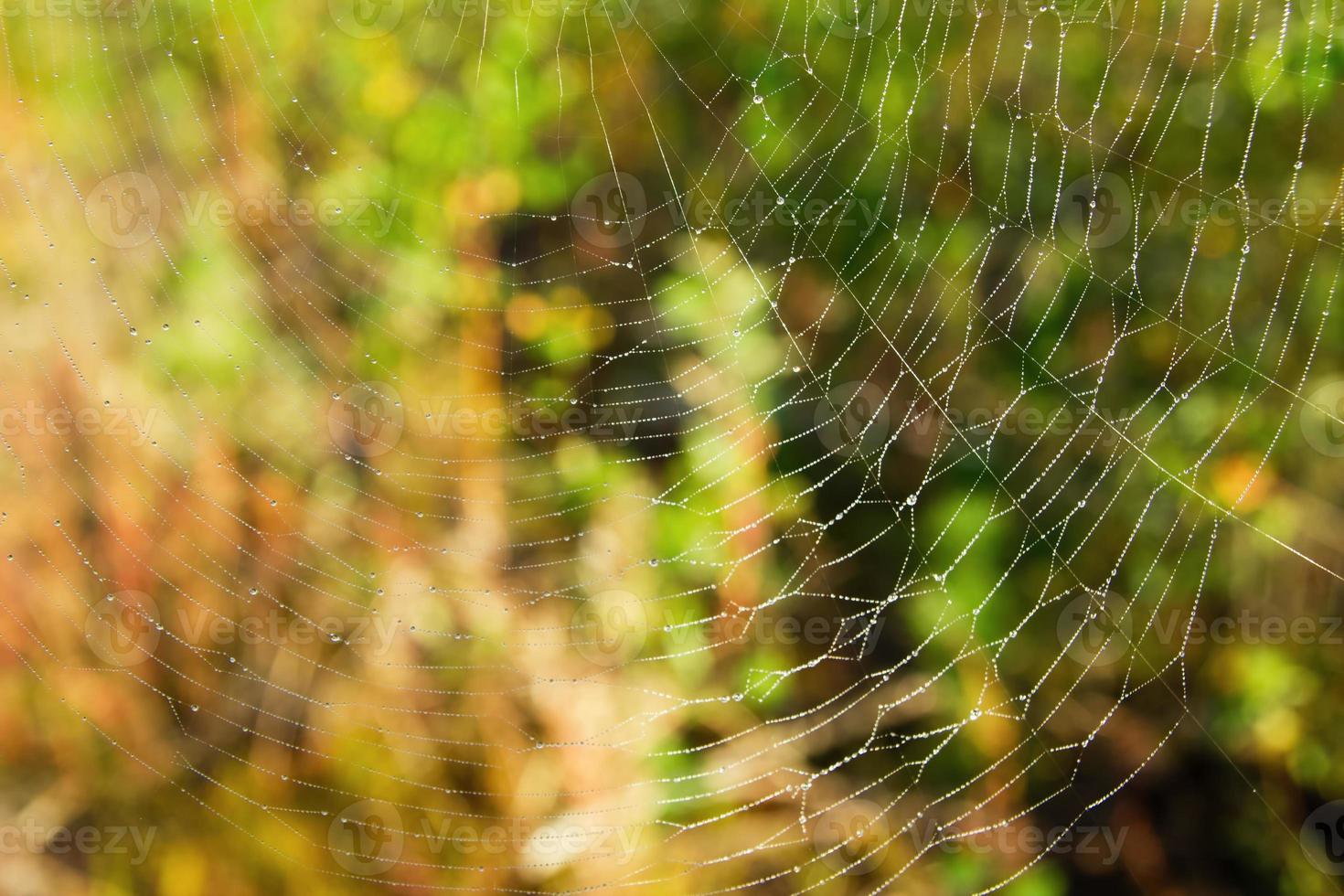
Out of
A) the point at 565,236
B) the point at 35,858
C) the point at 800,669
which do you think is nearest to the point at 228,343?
the point at 565,236

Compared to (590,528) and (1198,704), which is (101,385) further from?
(1198,704)
